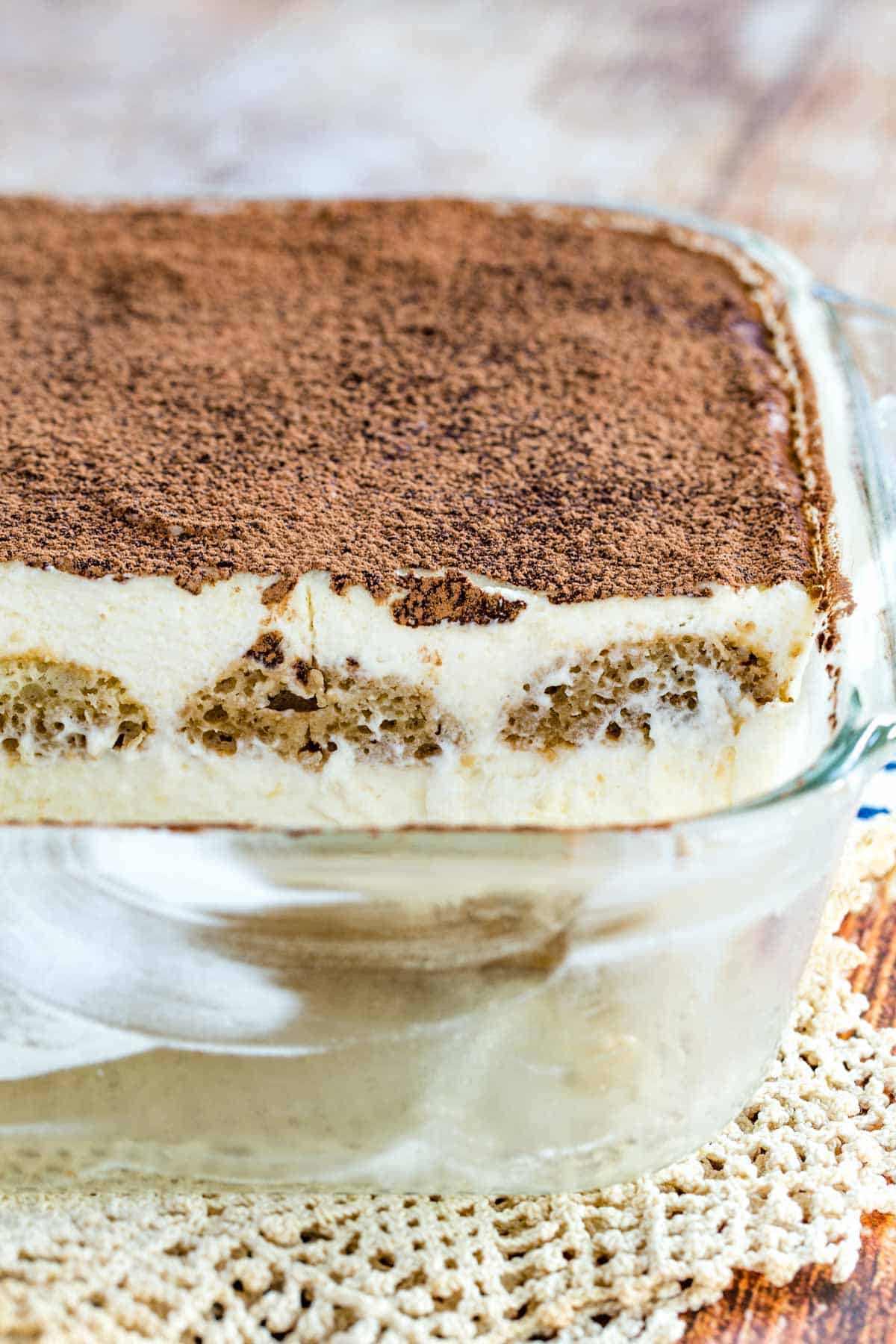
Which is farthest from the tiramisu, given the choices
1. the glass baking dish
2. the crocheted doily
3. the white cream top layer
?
the crocheted doily

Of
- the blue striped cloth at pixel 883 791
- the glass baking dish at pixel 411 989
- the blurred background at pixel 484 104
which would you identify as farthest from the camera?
the blurred background at pixel 484 104

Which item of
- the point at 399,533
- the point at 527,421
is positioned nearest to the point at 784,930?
the point at 399,533

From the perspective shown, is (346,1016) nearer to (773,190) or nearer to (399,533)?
(399,533)

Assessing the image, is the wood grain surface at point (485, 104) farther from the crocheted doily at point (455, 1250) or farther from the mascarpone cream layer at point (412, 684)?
the crocheted doily at point (455, 1250)

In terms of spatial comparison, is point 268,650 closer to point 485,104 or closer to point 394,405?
point 394,405

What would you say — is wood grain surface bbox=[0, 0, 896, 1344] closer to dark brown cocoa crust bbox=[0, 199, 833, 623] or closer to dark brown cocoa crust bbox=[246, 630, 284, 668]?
dark brown cocoa crust bbox=[0, 199, 833, 623]

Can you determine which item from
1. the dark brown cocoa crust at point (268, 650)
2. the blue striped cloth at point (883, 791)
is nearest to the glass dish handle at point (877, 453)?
the blue striped cloth at point (883, 791)

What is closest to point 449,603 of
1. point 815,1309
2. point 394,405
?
point 394,405
